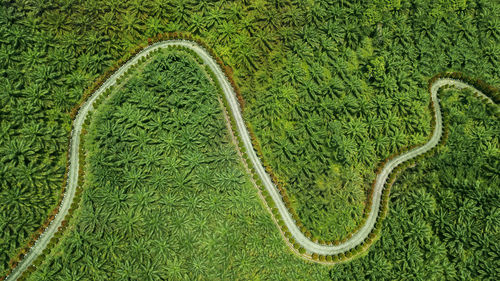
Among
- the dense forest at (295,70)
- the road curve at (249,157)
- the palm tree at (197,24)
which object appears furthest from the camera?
the palm tree at (197,24)

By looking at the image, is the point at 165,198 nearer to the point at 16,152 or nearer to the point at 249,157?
the point at 249,157

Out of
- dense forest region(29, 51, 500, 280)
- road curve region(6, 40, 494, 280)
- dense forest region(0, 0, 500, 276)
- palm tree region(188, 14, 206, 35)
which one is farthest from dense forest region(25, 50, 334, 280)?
palm tree region(188, 14, 206, 35)

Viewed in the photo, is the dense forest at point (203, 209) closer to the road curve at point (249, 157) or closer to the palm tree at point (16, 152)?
the road curve at point (249, 157)

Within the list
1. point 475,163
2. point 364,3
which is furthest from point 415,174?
point 364,3

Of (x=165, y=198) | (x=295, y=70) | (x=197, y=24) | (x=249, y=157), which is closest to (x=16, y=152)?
(x=165, y=198)

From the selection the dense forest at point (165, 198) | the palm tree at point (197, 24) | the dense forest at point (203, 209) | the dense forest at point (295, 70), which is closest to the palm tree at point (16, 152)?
the dense forest at point (295, 70)

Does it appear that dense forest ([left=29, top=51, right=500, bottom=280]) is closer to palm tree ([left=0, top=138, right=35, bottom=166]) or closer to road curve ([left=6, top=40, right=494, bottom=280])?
road curve ([left=6, top=40, right=494, bottom=280])
